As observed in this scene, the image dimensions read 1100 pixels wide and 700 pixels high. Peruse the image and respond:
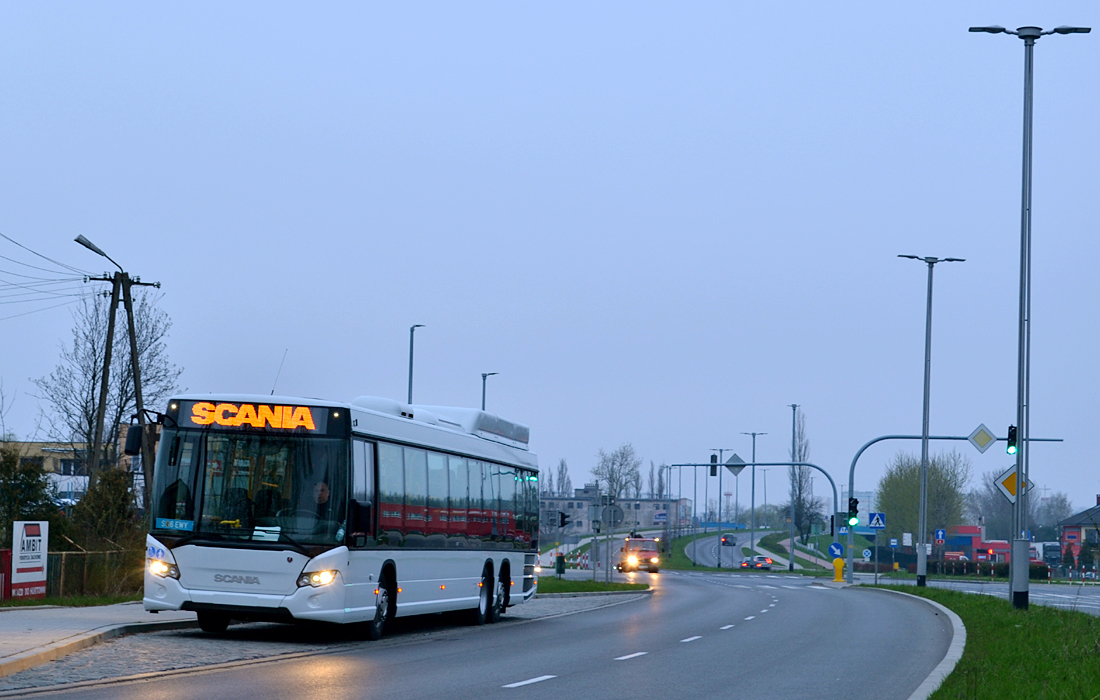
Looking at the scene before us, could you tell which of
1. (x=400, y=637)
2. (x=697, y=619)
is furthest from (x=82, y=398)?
(x=400, y=637)

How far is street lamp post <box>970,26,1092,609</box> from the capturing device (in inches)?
1016

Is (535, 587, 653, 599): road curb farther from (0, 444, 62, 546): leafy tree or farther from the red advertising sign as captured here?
the red advertising sign

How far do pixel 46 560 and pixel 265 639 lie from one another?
8.91 metres

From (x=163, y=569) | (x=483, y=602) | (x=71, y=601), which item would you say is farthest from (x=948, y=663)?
(x=71, y=601)

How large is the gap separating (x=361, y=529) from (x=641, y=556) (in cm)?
5660

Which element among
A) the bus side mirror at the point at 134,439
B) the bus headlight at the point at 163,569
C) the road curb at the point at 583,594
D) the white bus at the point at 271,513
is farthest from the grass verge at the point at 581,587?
the bus side mirror at the point at 134,439

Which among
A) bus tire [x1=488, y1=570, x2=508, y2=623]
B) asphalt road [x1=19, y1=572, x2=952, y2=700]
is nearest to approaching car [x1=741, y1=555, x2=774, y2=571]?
asphalt road [x1=19, y1=572, x2=952, y2=700]

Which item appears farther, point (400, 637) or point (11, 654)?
point (400, 637)

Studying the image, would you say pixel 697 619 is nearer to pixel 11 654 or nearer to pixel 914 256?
pixel 11 654

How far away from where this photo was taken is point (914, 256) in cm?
4647

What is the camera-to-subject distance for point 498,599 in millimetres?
24688

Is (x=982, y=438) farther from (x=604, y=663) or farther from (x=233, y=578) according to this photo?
(x=233, y=578)

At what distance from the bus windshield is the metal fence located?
31.3 feet

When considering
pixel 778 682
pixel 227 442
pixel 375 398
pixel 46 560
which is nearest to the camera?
pixel 778 682
